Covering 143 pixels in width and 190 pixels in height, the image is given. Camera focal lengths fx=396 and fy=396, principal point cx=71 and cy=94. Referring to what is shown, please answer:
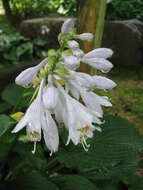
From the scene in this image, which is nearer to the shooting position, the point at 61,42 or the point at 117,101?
the point at 61,42

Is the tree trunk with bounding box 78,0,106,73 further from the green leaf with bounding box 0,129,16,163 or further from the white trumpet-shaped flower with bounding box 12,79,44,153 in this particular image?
the white trumpet-shaped flower with bounding box 12,79,44,153

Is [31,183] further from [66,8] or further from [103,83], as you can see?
[66,8]

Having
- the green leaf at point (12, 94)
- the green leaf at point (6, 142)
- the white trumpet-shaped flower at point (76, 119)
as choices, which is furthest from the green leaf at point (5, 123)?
the green leaf at point (12, 94)

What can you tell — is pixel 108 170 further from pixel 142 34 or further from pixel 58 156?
pixel 142 34

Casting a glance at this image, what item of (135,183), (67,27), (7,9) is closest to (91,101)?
(67,27)

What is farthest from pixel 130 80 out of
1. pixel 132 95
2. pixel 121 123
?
pixel 121 123
